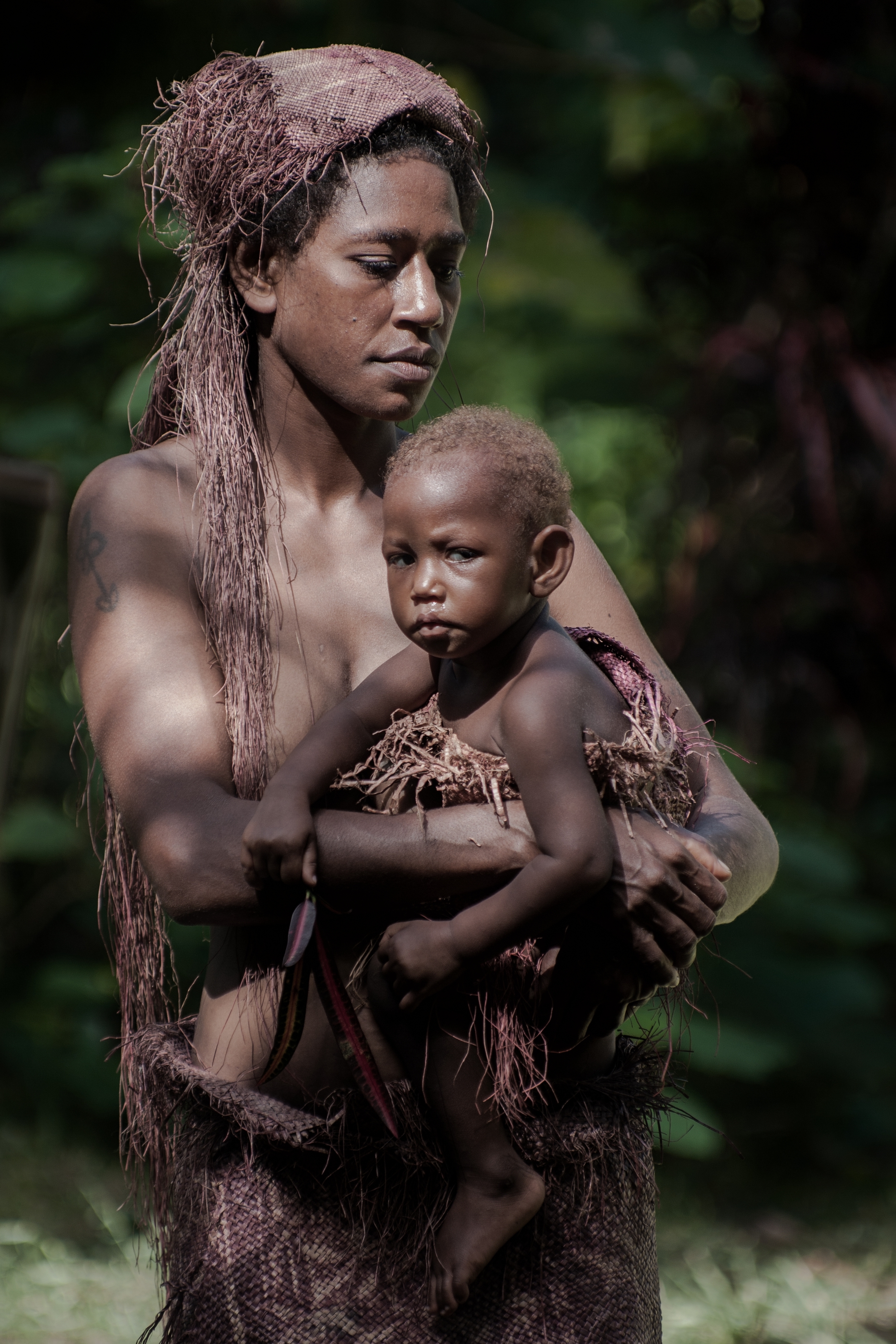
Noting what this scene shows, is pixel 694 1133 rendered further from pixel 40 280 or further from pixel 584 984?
pixel 40 280

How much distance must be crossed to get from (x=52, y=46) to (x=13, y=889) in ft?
10.4

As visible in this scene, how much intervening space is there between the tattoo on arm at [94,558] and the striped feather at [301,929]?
490mm

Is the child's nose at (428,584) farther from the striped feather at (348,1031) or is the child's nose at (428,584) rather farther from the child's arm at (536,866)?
the striped feather at (348,1031)

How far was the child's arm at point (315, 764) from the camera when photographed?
56.4 inches

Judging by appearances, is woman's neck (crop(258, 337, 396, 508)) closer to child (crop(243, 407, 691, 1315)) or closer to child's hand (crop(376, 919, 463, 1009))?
child (crop(243, 407, 691, 1315))

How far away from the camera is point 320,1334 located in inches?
63.8

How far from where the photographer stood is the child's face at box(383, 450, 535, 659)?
4.95ft

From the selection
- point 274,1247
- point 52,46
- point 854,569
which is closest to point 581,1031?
point 274,1247

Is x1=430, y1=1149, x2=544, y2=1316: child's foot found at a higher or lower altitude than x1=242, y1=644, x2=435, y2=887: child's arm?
lower

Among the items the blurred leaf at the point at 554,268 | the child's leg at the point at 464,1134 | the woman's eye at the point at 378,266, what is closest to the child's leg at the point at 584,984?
the child's leg at the point at 464,1134

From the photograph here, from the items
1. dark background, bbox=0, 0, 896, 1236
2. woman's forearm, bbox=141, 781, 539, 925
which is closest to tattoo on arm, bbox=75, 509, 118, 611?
woman's forearm, bbox=141, 781, 539, 925

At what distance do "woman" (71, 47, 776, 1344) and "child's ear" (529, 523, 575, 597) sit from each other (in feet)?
0.91

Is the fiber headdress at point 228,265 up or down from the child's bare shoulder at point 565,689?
up

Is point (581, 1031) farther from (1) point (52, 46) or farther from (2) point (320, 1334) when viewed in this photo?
(1) point (52, 46)
